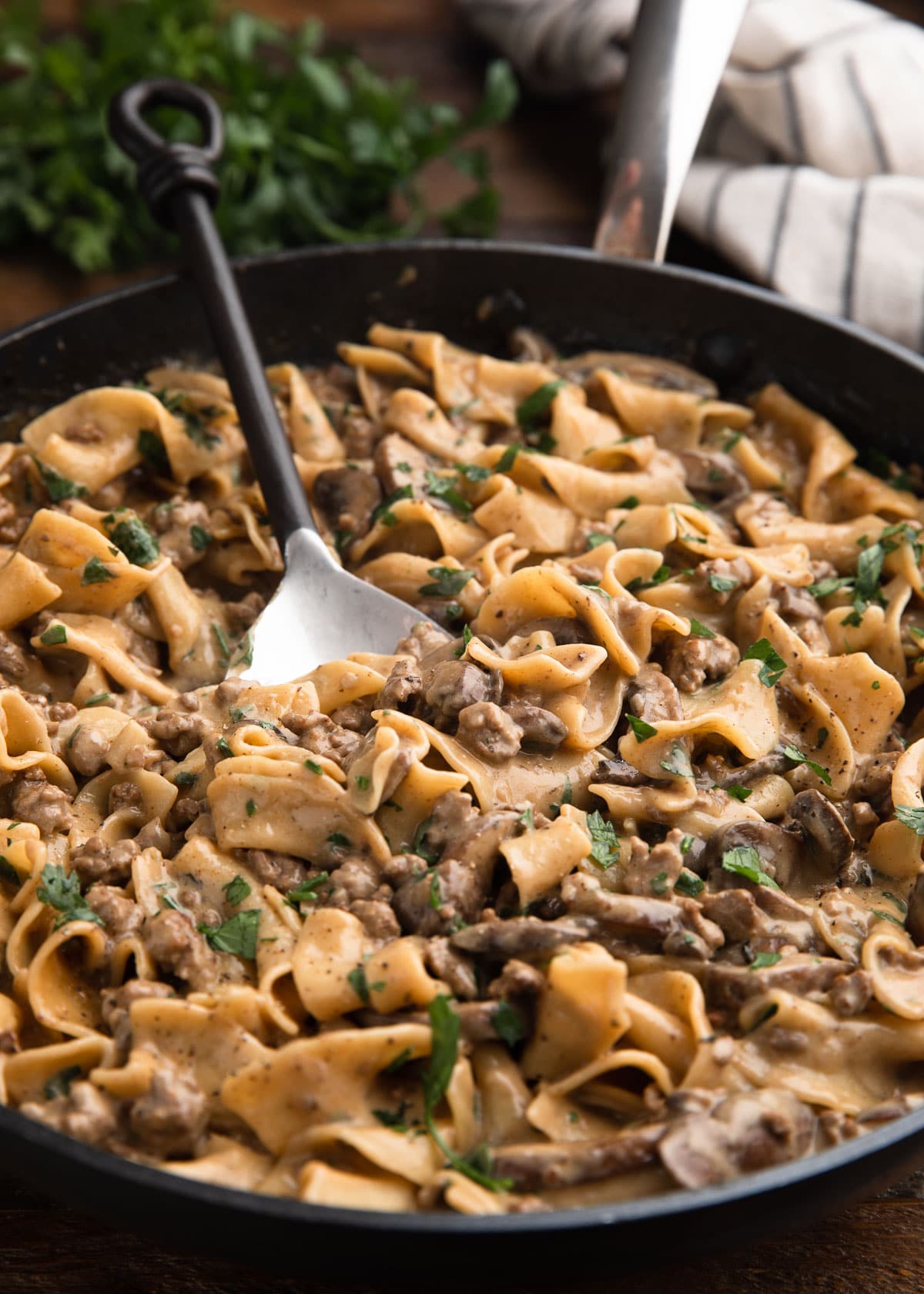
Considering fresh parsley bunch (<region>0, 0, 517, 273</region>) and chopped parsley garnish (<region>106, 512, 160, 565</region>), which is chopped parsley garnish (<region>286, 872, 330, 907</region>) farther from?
fresh parsley bunch (<region>0, 0, 517, 273</region>)

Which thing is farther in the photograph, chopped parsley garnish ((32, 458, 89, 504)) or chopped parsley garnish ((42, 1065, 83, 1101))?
chopped parsley garnish ((32, 458, 89, 504))

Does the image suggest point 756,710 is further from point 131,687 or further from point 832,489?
point 131,687

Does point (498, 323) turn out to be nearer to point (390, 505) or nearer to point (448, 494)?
point (448, 494)

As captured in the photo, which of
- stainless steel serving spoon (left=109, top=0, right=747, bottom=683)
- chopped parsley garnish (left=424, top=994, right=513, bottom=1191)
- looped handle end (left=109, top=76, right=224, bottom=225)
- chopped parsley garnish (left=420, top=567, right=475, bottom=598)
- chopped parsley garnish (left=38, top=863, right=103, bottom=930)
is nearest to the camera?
chopped parsley garnish (left=424, top=994, right=513, bottom=1191)

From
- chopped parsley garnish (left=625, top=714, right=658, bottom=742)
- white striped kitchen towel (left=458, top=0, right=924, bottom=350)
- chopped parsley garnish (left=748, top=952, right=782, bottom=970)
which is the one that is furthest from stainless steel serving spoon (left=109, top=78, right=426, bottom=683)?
white striped kitchen towel (left=458, top=0, right=924, bottom=350)

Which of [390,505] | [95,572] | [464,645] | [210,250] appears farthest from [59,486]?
[464,645]

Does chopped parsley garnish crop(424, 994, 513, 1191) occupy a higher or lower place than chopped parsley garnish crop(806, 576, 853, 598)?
lower
